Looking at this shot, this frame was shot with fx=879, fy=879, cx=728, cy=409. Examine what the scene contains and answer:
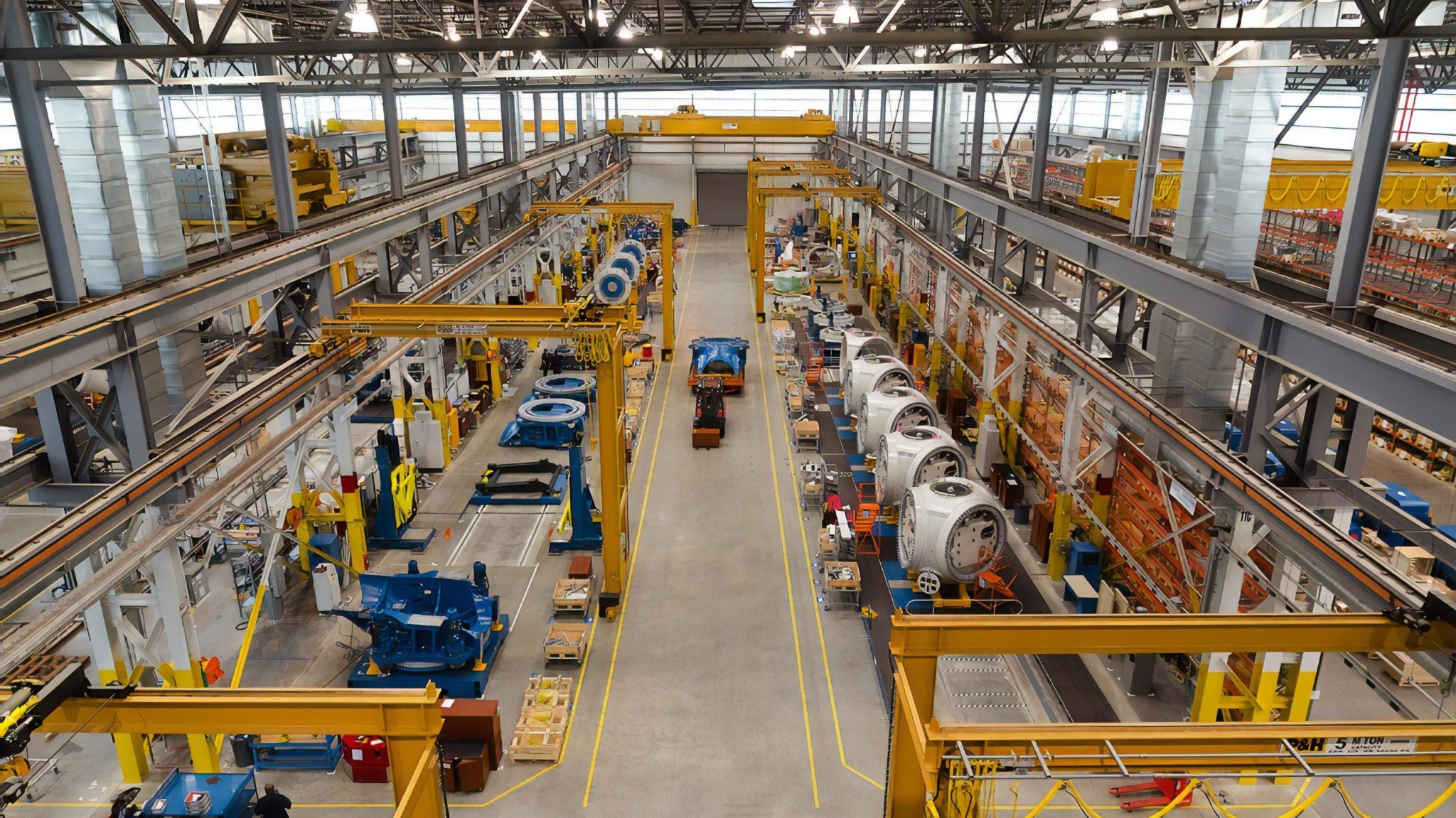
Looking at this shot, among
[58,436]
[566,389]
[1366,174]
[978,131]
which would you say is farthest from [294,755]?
[978,131]

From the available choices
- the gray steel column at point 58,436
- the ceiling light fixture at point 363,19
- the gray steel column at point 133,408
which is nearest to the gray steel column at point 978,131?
the ceiling light fixture at point 363,19

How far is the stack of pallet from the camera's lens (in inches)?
448

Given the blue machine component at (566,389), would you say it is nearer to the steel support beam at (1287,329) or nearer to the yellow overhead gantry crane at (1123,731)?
the steel support beam at (1287,329)

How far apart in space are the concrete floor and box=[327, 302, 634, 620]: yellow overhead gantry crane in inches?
68.2

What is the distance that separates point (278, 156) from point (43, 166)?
4161mm

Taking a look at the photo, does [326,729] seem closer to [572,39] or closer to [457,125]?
[572,39]

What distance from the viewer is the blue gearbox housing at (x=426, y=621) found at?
502 inches

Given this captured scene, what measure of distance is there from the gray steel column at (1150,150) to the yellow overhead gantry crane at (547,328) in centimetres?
807

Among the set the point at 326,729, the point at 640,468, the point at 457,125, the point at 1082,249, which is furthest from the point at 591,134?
the point at 326,729

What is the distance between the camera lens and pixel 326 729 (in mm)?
5645

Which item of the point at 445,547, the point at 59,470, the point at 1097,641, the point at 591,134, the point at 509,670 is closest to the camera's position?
the point at 1097,641

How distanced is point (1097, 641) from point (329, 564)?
497 inches

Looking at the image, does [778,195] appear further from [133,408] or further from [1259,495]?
[133,408]

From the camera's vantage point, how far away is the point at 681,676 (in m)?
13.1
